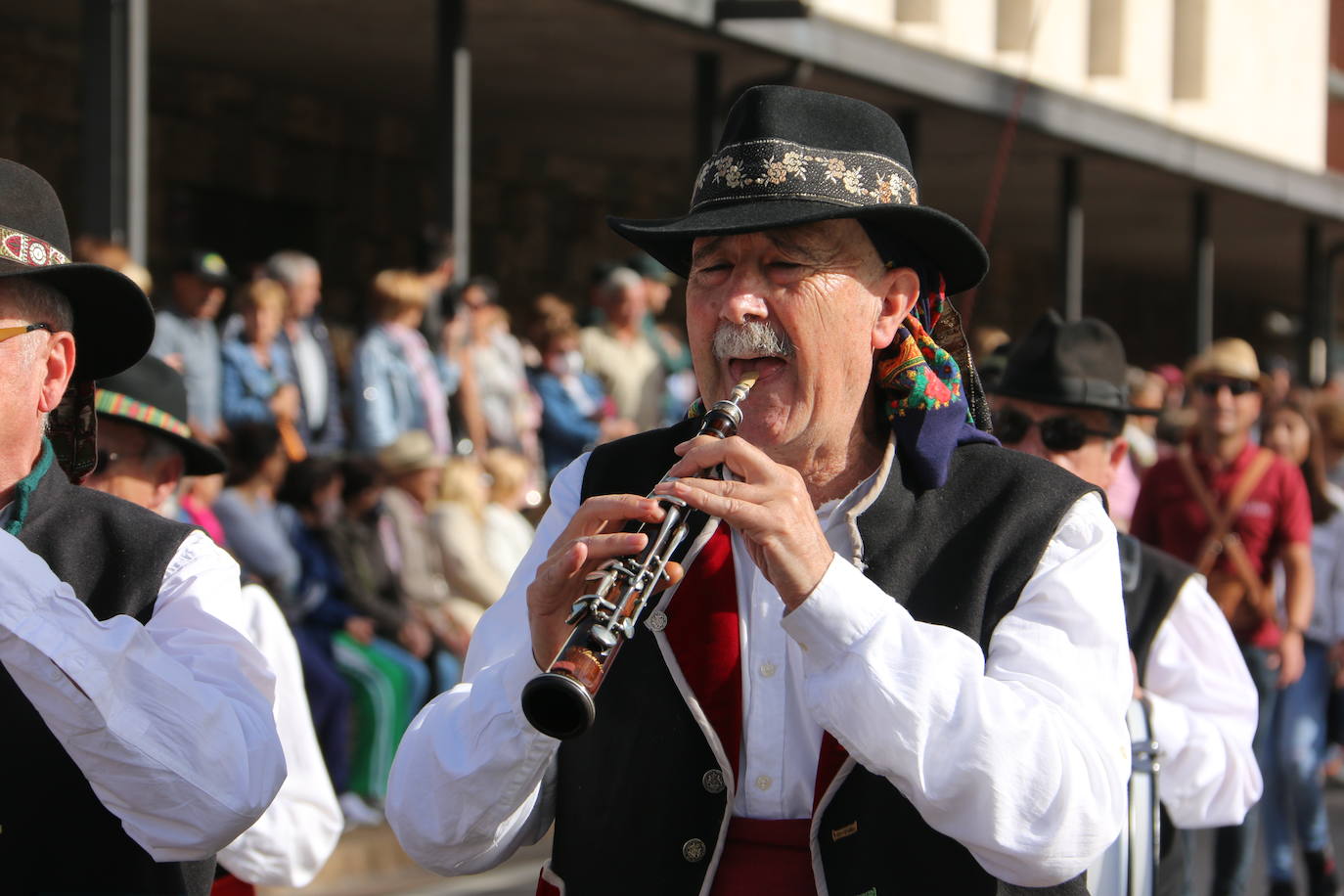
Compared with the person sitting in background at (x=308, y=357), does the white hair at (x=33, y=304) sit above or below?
above

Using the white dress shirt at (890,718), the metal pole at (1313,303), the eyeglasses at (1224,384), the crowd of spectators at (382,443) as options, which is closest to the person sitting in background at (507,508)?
the crowd of spectators at (382,443)

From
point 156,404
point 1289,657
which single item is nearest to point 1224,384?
point 1289,657

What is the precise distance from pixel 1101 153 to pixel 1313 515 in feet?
20.6

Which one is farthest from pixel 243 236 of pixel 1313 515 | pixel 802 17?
pixel 1313 515

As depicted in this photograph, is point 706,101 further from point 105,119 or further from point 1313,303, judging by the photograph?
point 1313,303

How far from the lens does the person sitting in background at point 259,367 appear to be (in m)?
8.28

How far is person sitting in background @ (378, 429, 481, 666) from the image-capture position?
27.7 feet

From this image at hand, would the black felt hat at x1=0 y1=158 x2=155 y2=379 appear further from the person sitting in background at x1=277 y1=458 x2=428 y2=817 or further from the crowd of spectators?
the person sitting in background at x1=277 y1=458 x2=428 y2=817

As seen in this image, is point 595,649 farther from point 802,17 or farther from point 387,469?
point 802,17

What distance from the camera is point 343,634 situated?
807cm

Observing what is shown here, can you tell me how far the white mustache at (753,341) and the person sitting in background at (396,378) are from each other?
613 centimetres

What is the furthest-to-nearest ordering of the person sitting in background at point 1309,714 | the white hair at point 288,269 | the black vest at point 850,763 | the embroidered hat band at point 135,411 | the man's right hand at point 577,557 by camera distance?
the white hair at point 288,269 → the person sitting in background at point 1309,714 → the embroidered hat band at point 135,411 → the black vest at point 850,763 → the man's right hand at point 577,557

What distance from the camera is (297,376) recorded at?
28.5ft

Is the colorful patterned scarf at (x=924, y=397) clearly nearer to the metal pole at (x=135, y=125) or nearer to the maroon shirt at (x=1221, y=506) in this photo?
the maroon shirt at (x=1221, y=506)
